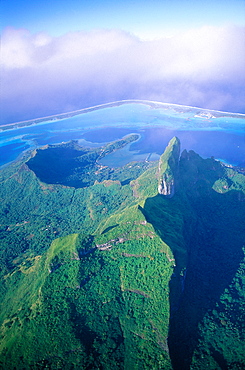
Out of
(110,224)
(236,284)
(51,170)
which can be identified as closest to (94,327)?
(110,224)

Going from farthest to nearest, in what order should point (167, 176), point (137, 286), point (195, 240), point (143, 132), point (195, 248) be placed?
1. point (143, 132)
2. point (167, 176)
3. point (195, 240)
4. point (195, 248)
5. point (137, 286)

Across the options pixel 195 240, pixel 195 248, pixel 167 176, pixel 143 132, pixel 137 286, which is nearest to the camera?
pixel 137 286

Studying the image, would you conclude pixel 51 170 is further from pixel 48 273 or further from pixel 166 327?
pixel 166 327

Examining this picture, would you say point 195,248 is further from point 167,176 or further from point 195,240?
point 167,176

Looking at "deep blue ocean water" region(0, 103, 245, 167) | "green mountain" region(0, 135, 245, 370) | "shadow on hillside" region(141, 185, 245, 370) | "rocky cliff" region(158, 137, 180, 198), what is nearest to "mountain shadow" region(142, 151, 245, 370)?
"shadow on hillside" region(141, 185, 245, 370)

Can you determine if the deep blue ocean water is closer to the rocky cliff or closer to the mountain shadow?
the mountain shadow

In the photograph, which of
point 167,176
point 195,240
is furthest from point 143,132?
point 195,240

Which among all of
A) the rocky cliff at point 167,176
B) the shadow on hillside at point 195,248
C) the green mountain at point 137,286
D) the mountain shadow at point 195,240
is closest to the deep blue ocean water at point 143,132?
the mountain shadow at point 195,240
